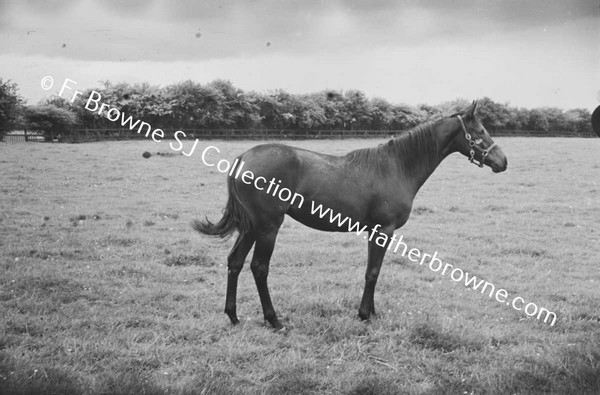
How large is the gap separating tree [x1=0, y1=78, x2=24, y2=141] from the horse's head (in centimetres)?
647

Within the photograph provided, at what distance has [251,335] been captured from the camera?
4633 millimetres

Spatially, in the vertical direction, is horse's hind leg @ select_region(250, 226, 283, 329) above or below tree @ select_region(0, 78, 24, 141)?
below

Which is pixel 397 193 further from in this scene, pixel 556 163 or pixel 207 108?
pixel 556 163

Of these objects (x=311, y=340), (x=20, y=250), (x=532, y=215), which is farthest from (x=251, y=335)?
(x=532, y=215)

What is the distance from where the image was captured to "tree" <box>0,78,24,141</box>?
6.93 m

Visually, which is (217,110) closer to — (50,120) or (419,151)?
(50,120)

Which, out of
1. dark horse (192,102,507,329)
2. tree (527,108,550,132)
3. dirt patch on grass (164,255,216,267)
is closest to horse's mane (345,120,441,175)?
dark horse (192,102,507,329)

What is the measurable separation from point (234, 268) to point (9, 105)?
5382mm

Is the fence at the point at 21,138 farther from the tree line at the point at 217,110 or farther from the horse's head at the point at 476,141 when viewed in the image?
the horse's head at the point at 476,141

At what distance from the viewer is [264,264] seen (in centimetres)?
484

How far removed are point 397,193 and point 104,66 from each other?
538 cm

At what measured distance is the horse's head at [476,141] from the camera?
5.24 m

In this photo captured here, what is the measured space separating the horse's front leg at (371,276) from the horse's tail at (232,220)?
1455 mm

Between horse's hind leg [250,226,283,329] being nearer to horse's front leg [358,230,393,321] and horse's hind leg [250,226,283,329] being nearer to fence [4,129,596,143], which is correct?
horse's front leg [358,230,393,321]
